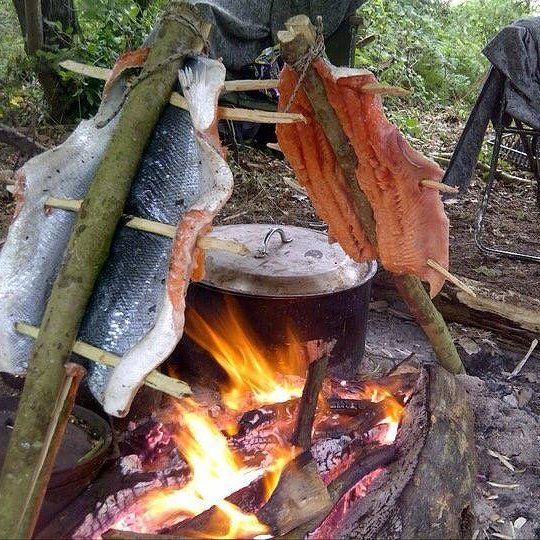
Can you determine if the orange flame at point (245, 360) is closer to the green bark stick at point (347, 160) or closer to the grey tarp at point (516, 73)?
the green bark stick at point (347, 160)

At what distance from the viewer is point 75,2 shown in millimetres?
8484

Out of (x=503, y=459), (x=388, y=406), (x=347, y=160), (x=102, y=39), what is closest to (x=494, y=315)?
(x=503, y=459)

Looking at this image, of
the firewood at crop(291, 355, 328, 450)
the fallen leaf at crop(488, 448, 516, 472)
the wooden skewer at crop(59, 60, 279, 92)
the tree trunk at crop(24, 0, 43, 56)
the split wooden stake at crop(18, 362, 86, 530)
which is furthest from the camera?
the tree trunk at crop(24, 0, 43, 56)

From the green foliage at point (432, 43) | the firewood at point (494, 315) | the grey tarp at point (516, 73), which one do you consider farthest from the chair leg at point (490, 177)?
the green foliage at point (432, 43)

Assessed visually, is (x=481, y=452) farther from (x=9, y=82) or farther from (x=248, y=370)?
(x=9, y=82)

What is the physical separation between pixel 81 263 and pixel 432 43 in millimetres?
11863

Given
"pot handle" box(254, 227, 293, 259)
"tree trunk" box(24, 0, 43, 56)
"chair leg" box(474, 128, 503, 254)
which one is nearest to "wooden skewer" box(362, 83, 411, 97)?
"pot handle" box(254, 227, 293, 259)

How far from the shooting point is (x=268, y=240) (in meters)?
3.14

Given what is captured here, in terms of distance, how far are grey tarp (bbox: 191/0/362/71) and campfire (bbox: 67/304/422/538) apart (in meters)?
1.23

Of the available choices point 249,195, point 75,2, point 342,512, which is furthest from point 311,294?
point 75,2

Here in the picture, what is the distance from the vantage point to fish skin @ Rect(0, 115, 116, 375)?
1.90 metres

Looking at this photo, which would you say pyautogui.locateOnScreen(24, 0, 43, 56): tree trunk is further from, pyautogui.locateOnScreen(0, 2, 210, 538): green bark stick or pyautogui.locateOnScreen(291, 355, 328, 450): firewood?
pyautogui.locateOnScreen(291, 355, 328, 450): firewood

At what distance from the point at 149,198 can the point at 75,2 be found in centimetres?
769

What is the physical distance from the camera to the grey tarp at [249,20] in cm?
280
